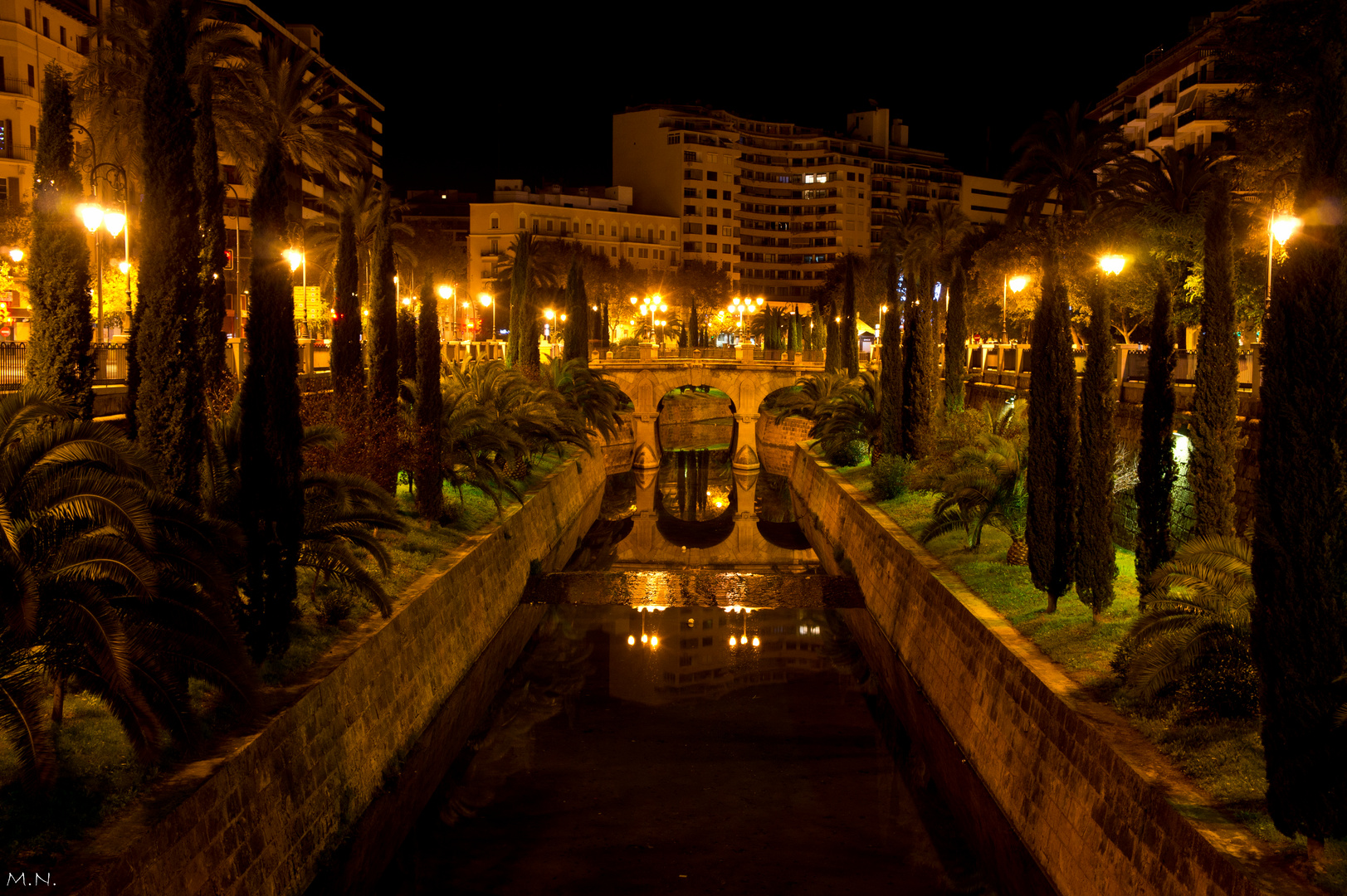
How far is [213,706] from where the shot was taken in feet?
31.7

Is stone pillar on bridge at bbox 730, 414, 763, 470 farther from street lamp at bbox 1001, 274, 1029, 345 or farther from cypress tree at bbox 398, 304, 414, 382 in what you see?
cypress tree at bbox 398, 304, 414, 382

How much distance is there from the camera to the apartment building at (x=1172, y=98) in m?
69.5

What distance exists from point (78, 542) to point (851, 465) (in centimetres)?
2848

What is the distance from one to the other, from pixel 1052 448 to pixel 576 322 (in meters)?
37.9

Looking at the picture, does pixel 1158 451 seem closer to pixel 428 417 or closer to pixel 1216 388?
pixel 1216 388

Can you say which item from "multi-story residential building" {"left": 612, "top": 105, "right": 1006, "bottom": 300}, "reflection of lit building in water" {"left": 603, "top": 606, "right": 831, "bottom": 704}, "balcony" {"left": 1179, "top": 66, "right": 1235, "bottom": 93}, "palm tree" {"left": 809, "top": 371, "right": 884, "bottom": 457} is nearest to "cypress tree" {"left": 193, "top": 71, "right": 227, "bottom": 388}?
"reflection of lit building in water" {"left": 603, "top": 606, "right": 831, "bottom": 704}

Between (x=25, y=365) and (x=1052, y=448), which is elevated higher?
(x=25, y=365)

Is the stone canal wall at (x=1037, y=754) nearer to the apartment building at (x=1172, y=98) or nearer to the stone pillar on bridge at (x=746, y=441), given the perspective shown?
the stone pillar on bridge at (x=746, y=441)

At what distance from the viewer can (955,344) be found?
1105 inches

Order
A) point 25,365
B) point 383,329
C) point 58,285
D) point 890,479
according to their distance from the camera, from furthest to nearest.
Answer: point 890,479 → point 383,329 → point 25,365 → point 58,285

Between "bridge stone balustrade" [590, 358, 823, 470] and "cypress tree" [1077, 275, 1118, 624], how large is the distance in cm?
3684

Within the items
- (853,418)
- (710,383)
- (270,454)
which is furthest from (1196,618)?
(710,383)

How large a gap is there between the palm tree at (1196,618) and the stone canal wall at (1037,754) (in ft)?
2.16

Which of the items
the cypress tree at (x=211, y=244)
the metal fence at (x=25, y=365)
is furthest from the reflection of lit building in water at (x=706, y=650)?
the metal fence at (x=25, y=365)
